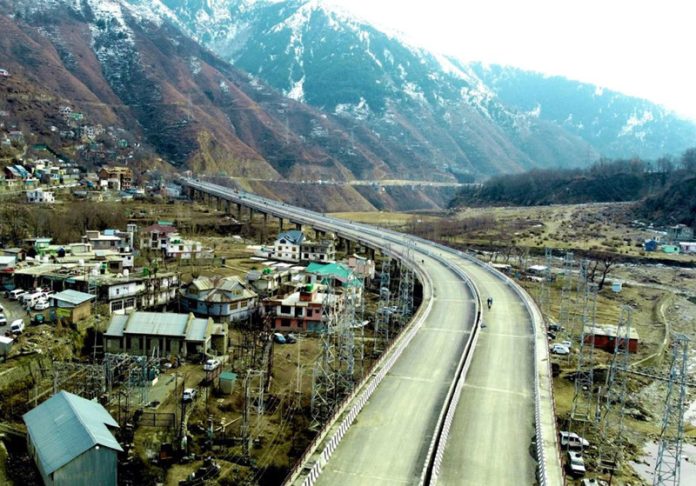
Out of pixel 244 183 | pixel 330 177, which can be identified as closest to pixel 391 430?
pixel 244 183

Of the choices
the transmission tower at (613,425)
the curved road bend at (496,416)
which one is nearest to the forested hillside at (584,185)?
the curved road bend at (496,416)

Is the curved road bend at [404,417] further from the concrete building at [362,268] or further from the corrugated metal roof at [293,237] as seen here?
the corrugated metal roof at [293,237]

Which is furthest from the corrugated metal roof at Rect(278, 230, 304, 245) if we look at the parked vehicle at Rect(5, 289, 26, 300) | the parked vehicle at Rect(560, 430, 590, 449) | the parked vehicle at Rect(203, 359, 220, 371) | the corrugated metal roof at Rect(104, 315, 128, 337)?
the parked vehicle at Rect(560, 430, 590, 449)

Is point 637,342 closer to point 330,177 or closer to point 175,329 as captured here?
point 175,329

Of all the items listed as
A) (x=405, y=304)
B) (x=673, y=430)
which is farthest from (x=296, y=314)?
(x=673, y=430)

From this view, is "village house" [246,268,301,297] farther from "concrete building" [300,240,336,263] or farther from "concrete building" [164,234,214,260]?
"concrete building" [164,234,214,260]

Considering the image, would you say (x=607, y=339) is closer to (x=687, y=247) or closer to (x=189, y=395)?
(x=189, y=395)
